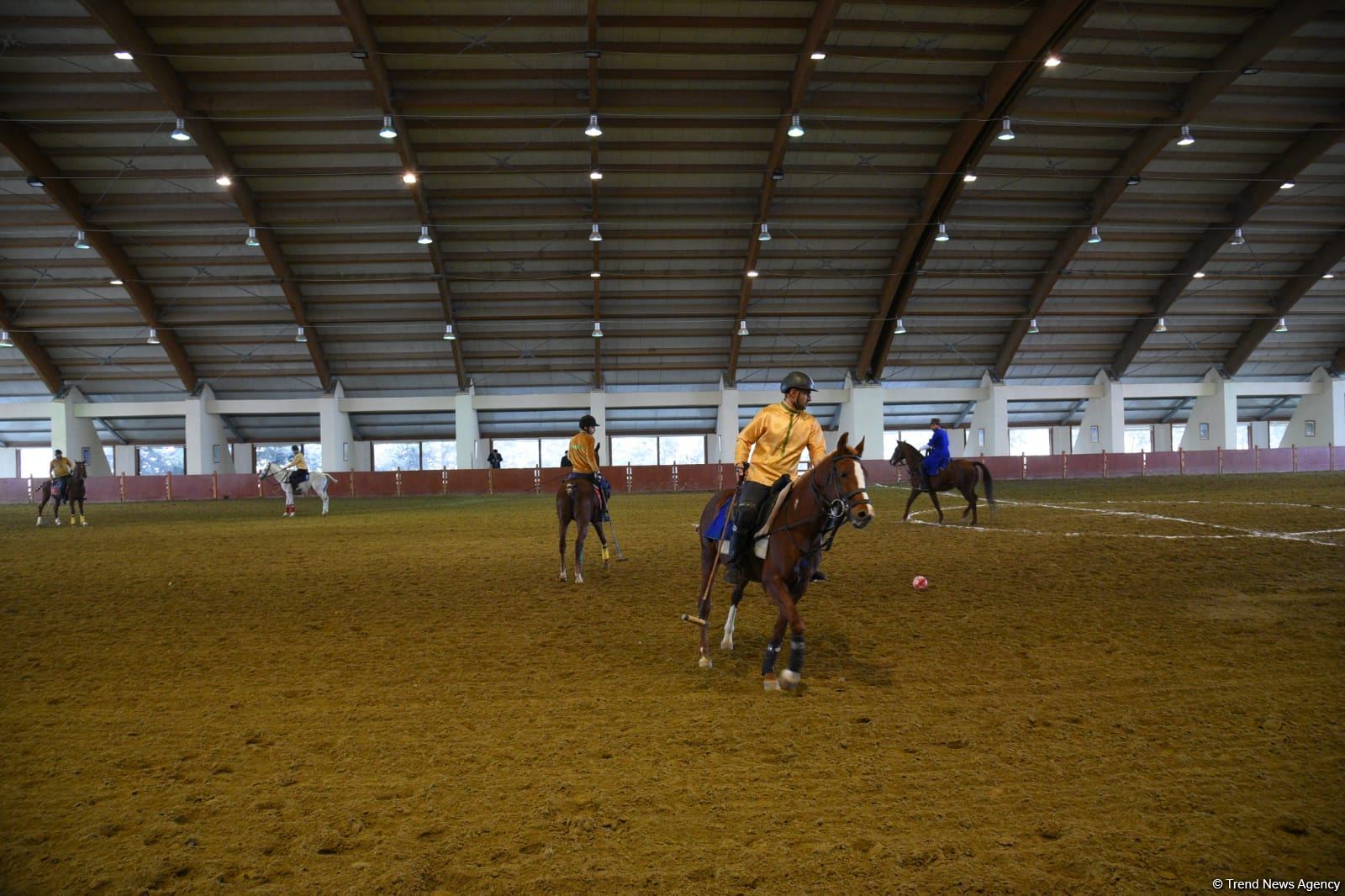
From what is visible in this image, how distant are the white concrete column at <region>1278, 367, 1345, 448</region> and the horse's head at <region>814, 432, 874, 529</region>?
45033 millimetres

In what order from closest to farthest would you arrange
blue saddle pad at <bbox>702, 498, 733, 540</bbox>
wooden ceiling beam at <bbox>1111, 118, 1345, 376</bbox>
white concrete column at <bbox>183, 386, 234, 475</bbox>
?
blue saddle pad at <bbox>702, 498, 733, 540</bbox>, wooden ceiling beam at <bbox>1111, 118, 1345, 376</bbox>, white concrete column at <bbox>183, 386, 234, 475</bbox>

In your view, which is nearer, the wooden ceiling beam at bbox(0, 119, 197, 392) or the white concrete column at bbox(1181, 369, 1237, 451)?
the wooden ceiling beam at bbox(0, 119, 197, 392)

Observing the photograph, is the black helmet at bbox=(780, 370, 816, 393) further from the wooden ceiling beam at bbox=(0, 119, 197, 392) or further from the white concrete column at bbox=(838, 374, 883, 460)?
the white concrete column at bbox=(838, 374, 883, 460)

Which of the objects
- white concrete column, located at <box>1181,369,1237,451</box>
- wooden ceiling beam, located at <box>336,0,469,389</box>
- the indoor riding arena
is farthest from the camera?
white concrete column, located at <box>1181,369,1237,451</box>

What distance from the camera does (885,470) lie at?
35750 millimetres

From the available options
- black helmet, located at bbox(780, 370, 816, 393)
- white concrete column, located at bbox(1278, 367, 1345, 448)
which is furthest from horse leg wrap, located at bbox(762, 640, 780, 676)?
white concrete column, located at bbox(1278, 367, 1345, 448)

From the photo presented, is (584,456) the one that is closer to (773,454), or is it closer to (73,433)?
(773,454)

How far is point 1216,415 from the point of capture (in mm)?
39844

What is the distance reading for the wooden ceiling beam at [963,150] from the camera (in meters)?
20.6

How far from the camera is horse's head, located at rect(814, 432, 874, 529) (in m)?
5.75

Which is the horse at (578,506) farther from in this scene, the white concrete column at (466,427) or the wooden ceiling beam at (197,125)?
the white concrete column at (466,427)

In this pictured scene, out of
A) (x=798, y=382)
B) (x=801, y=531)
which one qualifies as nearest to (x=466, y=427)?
(x=798, y=382)

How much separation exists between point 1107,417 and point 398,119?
35443 millimetres

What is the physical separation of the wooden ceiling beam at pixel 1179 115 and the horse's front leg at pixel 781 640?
24.8 meters
